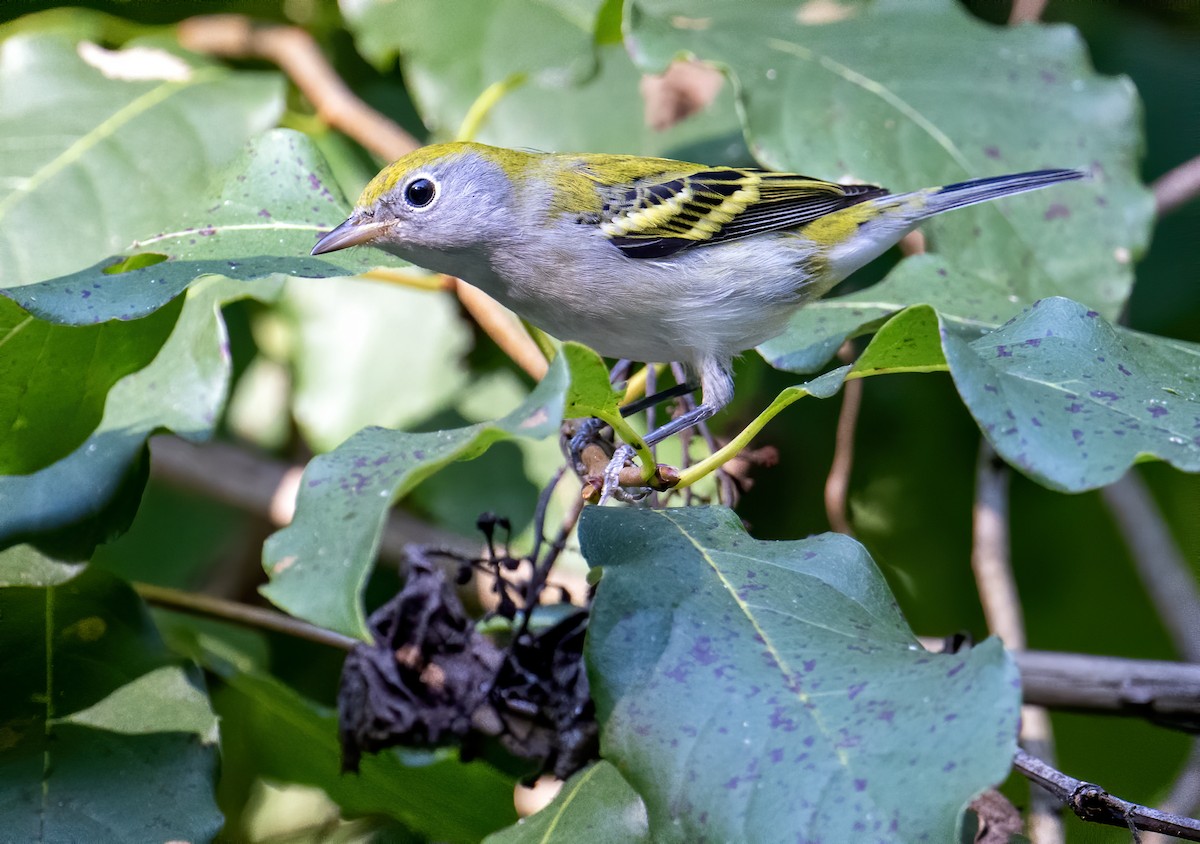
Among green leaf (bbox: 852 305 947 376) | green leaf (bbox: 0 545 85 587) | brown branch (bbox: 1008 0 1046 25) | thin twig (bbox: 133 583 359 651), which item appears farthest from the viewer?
brown branch (bbox: 1008 0 1046 25)

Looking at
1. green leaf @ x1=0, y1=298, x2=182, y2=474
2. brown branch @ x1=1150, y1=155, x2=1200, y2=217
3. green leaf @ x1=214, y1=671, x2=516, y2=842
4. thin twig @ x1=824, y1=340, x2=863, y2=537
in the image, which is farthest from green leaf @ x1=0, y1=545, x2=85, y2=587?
brown branch @ x1=1150, y1=155, x2=1200, y2=217

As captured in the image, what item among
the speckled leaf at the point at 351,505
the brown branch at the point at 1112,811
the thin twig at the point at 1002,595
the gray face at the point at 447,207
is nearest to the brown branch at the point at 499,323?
the gray face at the point at 447,207

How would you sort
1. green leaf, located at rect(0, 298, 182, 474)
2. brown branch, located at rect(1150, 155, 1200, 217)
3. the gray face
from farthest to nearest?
brown branch, located at rect(1150, 155, 1200, 217)
the gray face
green leaf, located at rect(0, 298, 182, 474)

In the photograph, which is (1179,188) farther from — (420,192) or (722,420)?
(420,192)

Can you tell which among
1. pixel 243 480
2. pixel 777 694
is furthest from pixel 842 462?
pixel 243 480

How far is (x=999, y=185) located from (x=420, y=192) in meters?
1.36

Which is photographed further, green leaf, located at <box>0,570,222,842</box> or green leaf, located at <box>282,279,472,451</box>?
green leaf, located at <box>282,279,472,451</box>

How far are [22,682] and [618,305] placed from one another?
1.42 metres

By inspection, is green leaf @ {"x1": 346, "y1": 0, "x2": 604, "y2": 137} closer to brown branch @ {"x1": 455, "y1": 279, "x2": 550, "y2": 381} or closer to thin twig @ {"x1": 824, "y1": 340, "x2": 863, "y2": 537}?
brown branch @ {"x1": 455, "y1": 279, "x2": 550, "y2": 381}

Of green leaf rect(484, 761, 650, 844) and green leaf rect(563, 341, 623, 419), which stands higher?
green leaf rect(563, 341, 623, 419)

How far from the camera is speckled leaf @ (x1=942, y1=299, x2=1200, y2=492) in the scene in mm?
1375

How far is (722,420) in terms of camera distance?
308 centimetres

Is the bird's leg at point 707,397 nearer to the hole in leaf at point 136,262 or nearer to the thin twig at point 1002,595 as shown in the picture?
the thin twig at point 1002,595

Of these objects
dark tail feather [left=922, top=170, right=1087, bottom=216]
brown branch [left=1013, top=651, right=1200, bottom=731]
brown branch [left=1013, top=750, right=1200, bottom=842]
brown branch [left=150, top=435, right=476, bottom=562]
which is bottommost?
brown branch [left=150, top=435, right=476, bottom=562]
